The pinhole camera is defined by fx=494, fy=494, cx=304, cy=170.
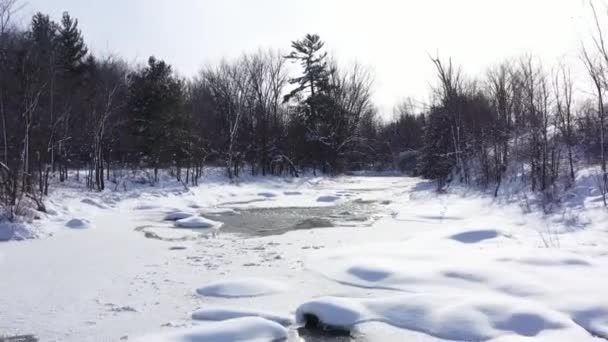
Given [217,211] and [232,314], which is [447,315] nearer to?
[232,314]

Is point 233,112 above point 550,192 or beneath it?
above

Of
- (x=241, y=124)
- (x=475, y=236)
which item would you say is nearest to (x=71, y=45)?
(x=241, y=124)

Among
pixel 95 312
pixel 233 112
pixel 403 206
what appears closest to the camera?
pixel 95 312

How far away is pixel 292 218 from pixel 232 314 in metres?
11.3

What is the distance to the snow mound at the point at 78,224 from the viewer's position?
45.0 feet

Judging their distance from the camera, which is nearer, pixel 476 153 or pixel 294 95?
pixel 476 153

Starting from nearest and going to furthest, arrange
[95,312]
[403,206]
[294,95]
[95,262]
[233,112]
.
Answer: [95,312] → [95,262] → [403,206] → [233,112] → [294,95]

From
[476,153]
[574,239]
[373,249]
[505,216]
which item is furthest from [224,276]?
[476,153]

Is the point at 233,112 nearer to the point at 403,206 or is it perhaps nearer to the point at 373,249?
the point at 403,206

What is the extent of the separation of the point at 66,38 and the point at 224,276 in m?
40.7

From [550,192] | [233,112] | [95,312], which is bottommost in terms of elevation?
[95,312]

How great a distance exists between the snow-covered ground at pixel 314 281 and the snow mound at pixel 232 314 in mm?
18

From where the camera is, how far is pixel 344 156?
47.1m

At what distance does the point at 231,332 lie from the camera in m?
5.41
